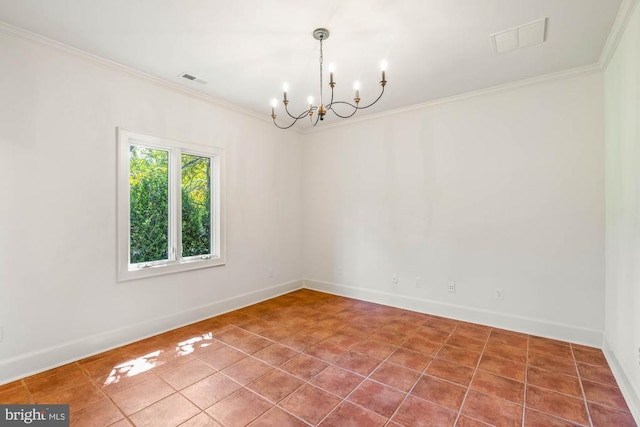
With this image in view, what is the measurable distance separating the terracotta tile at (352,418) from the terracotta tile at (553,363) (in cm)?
170

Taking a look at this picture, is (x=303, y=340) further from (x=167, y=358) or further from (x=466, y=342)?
(x=466, y=342)

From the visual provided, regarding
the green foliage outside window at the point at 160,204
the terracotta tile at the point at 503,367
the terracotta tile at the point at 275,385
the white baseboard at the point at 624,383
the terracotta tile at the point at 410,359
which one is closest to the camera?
the white baseboard at the point at 624,383

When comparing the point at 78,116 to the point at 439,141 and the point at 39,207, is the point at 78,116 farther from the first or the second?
the point at 439,141

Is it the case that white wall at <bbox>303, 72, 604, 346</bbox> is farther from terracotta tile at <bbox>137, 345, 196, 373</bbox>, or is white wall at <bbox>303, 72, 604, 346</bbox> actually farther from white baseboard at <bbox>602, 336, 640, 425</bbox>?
terracotta tile at <bbox>137, 345, 196, 373</bbox>

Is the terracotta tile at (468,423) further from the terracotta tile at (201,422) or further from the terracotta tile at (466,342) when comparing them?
the terracotta tile at (201,422)

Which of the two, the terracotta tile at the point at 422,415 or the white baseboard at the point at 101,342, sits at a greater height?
the white baseboard at the point at 101,342

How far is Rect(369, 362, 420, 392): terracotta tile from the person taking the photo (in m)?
2.41

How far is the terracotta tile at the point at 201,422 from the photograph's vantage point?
1950 mm

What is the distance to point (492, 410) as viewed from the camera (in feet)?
6.86

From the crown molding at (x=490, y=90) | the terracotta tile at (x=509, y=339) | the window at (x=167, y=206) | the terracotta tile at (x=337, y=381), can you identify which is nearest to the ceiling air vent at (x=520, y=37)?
the crown molding at (x=490, y=90)

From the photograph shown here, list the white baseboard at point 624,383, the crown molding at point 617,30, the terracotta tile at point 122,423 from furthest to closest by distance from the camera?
1. the crown molding at point 617,30
2. the white baseboard at point 624,383
3. the terracotta tile at point 122,423

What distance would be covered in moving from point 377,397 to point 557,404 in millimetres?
1276

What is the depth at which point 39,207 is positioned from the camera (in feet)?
8.63

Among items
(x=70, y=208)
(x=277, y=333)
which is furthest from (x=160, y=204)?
(x=277, y=333)
